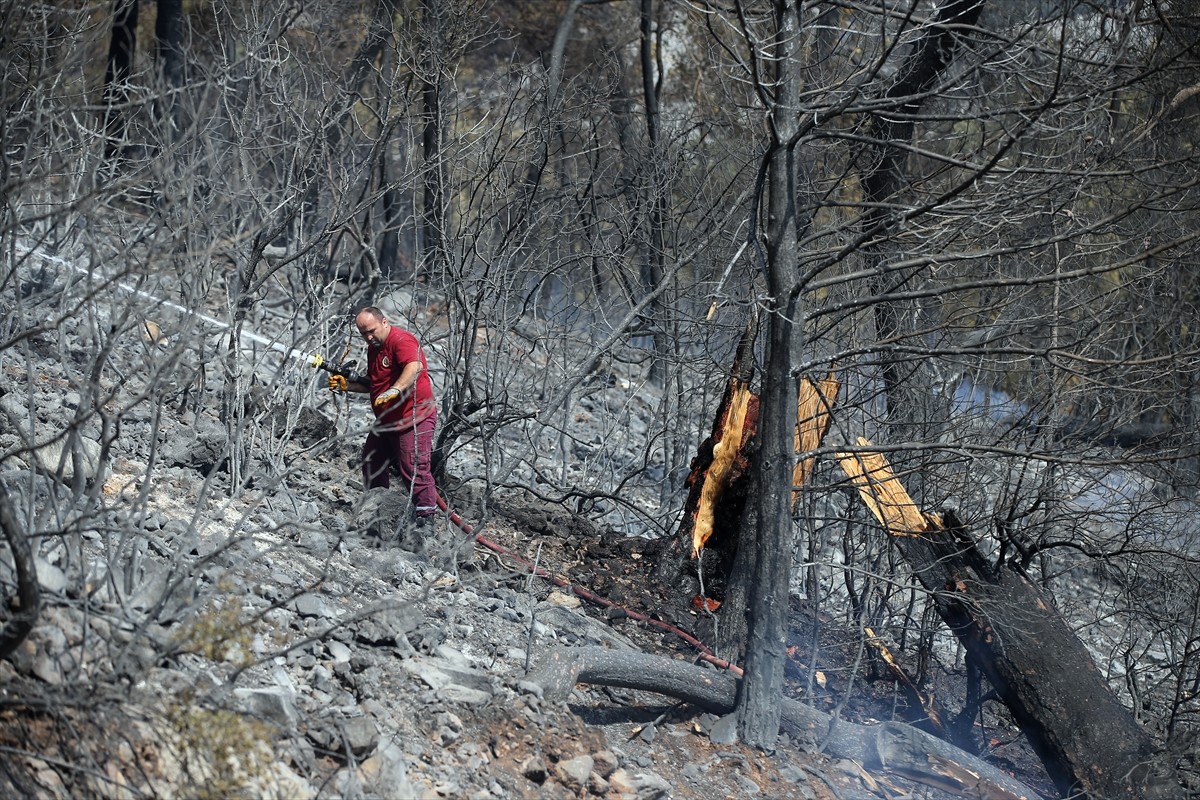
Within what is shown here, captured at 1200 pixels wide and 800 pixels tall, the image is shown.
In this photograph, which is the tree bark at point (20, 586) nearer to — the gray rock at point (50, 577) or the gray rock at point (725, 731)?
the gray rock at point (50, 577)

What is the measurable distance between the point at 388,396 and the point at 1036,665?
4.47m

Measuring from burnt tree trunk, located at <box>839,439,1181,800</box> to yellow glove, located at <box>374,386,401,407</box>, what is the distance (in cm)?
280

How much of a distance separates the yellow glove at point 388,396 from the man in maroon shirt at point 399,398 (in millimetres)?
16

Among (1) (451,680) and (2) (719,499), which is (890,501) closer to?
(2) (719,499)

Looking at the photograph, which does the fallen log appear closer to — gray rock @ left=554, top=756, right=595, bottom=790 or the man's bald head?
gray rock @ left=554, top=756, right=595, bottom=790

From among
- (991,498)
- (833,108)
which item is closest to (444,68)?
(833,108)

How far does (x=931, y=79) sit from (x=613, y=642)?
4730mm

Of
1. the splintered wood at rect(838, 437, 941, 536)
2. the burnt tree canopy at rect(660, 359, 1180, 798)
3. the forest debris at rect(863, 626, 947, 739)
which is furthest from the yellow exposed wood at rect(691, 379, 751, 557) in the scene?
the forest debris at rect(863, 626, 947, 739)

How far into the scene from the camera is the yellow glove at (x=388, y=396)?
689cm

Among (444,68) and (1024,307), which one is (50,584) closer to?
(444,68)

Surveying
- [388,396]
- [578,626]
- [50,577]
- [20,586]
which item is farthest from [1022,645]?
[20,586]

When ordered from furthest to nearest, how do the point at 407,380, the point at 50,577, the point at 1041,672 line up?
the point at 407,380 → the point at 1041,672 → the point at 50,577

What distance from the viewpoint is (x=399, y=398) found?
7625mm

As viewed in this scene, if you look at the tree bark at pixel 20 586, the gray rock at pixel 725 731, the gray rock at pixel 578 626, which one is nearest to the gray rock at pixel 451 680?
the gray rock at pixel 578 626
